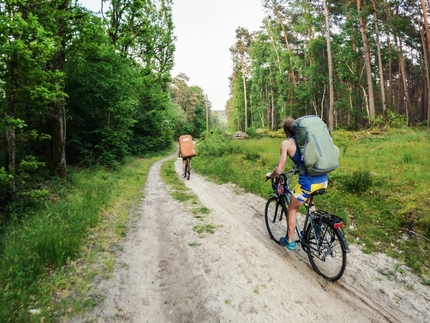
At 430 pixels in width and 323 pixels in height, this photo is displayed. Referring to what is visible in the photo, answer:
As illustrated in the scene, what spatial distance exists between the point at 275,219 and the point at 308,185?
1630mm

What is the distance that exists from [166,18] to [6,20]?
901 inches

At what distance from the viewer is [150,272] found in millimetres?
3650

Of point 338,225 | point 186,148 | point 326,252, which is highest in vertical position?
point 186,148

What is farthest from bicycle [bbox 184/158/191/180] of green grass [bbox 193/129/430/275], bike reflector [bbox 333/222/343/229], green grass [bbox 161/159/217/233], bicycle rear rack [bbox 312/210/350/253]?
bike reflector [bbox 333/222/343/229]

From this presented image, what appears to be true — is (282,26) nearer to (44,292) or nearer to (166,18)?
(166,18)

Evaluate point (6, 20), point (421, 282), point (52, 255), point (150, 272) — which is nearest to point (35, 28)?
point (6, 20)

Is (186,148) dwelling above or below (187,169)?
above

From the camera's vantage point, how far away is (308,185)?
364 cm

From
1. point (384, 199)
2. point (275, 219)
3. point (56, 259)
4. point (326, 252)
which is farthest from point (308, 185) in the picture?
point (56, 259)

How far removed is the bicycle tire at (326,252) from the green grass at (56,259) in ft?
10.9

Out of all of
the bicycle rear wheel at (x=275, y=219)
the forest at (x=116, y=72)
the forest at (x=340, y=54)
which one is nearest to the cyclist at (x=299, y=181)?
the bicycle rear wheel at (x=275, y=219)

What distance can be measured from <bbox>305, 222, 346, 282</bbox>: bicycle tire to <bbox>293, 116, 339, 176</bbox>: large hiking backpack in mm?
925

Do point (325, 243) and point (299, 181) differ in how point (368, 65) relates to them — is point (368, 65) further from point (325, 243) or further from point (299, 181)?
point (325, 243)

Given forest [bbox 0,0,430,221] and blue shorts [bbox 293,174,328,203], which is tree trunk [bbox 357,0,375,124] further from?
blue shorts [bbox 293,174,328,203]
